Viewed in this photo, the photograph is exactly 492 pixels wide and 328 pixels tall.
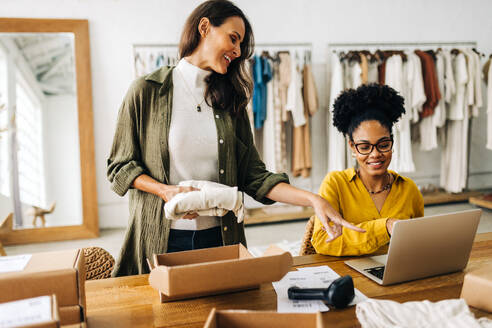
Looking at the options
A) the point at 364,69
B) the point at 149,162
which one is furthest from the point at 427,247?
the point at 364,69

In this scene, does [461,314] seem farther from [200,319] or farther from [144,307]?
[144,307]

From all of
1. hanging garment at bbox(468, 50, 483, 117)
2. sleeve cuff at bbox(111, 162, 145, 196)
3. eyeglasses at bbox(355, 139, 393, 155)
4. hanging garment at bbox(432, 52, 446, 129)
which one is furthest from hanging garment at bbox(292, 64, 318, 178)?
sleeve cuff at bbox(111, 162, 145, 196)

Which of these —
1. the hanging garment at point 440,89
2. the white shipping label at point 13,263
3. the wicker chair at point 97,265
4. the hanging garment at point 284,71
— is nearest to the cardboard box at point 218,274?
the white shipping label at point 13,263

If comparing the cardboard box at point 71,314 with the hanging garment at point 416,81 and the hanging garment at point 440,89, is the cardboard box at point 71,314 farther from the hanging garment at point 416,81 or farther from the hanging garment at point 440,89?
the hanging garment at point 440,89

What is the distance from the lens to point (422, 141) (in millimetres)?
4793

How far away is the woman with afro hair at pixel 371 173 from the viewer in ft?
5.58

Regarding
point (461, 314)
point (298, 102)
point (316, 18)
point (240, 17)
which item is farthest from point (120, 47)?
point (461, 314)

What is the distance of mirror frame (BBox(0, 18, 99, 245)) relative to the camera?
394 centimetres

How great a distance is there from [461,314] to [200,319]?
0.61 meters

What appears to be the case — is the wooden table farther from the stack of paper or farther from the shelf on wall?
the shelf on wall

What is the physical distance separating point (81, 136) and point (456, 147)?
4430 mm

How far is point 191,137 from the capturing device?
1450 mm

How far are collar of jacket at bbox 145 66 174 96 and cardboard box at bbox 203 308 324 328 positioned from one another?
90 centimetres

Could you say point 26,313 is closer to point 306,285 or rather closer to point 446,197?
point 306,285
